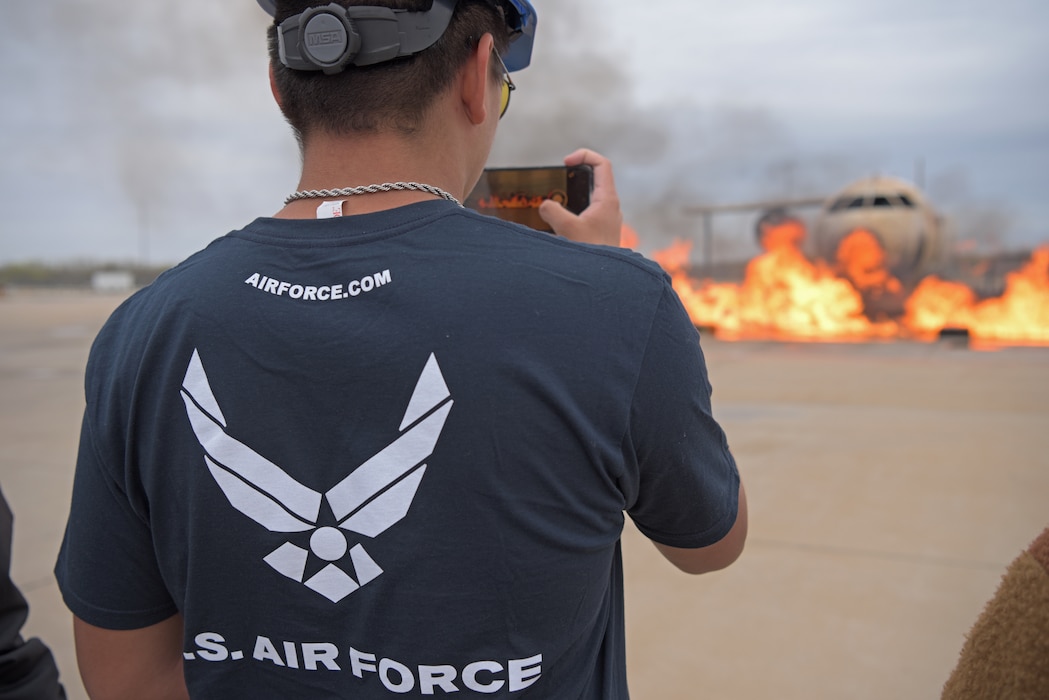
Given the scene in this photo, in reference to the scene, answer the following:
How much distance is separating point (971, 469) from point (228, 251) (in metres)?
5.30

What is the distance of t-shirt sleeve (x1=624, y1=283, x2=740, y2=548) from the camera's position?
984 millimetres

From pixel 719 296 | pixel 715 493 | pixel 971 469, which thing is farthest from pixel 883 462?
pixel 719 296

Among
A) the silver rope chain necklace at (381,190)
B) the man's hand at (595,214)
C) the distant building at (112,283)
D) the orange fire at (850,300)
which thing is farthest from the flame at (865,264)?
the distant building at (112,283)

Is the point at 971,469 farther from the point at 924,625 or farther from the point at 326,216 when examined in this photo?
the point at 326,216

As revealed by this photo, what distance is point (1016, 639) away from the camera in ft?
2.45

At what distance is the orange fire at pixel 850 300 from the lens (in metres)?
17.7

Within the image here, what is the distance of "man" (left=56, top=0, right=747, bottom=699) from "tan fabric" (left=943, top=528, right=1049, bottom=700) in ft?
1.25

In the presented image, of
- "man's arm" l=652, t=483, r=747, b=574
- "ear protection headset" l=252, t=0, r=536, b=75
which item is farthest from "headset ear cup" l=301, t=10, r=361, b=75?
"man's arm" l=652, t=483, r=747, b=574

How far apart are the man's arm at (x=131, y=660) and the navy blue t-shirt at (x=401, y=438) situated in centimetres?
17

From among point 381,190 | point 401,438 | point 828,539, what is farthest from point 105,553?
point 828,539

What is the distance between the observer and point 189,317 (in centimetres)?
100

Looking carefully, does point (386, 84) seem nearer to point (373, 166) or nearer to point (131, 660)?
point (373, 166)

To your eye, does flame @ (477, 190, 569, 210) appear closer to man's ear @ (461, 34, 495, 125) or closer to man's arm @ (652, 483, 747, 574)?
man's ear @ (461, 34, 495, 125)

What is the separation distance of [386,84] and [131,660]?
933mm
